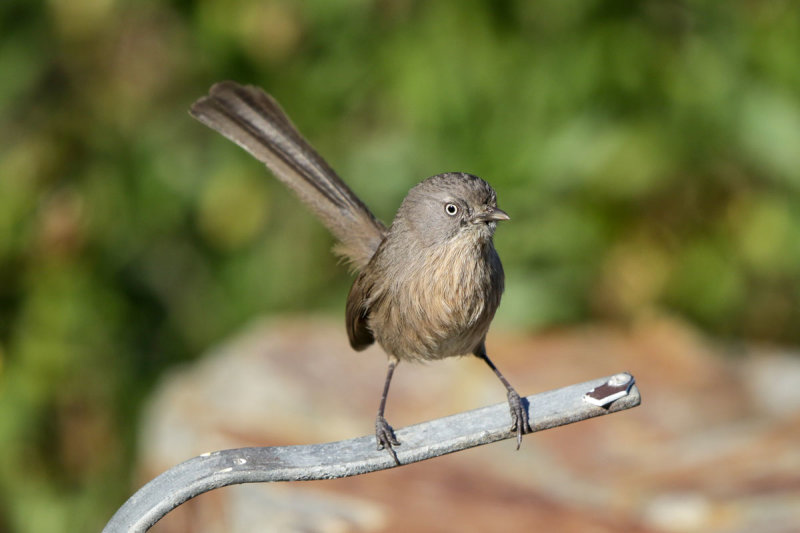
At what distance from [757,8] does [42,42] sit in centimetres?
395

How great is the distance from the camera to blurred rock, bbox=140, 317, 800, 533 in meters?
3.53

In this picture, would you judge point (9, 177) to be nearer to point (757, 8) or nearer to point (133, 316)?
point (133, 316)

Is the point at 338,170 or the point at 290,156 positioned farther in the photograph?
the point at 338,170

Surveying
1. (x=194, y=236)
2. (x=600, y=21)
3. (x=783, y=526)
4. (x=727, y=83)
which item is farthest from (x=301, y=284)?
(x=783, y=526)

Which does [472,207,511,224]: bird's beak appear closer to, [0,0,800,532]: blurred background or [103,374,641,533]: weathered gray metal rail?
[103,374,641,533]: weathered gray metal rail

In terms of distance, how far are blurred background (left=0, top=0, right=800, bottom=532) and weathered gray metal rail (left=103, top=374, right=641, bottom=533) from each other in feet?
9.79

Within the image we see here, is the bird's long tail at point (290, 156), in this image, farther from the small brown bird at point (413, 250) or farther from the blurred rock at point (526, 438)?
the blurred rock at point (526, 438)

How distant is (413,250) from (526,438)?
148cm

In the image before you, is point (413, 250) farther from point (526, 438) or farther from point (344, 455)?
point (526, 438)

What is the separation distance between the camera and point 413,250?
2992 millimetres

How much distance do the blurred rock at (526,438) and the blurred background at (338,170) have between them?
0.57 metres

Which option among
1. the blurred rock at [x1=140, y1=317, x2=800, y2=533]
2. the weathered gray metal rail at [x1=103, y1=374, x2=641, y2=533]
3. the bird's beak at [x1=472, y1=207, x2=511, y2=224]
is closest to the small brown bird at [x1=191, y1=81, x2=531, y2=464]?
the bird's beak at [x1=472, y1=207, x2=511, y2=224]

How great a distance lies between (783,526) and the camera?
3.38 meters

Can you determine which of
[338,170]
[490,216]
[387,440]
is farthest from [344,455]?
[338,170]
